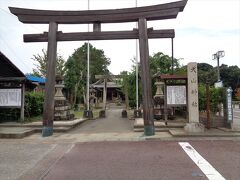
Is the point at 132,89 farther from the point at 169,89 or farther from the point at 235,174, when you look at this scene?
the point at 235,174

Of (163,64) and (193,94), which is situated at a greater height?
(163,64)

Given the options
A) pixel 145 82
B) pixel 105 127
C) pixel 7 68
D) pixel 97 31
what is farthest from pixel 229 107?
pixel 7 68

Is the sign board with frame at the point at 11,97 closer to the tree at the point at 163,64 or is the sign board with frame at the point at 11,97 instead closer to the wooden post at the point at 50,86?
the wooden post at the point at 50,86

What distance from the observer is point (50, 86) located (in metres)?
12.7

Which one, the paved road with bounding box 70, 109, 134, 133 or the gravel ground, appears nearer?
the gravel ground

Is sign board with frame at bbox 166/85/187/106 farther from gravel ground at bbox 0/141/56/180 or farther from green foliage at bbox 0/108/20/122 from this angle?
green foliage at bbox 0/108/20/122

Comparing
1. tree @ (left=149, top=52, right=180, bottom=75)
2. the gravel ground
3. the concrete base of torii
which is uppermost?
tree @ (left=149, top=52, right=180, bottom=75)

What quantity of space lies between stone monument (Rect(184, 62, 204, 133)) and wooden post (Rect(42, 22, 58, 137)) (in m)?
5.27

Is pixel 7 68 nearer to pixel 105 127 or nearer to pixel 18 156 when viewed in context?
pixel 105 127

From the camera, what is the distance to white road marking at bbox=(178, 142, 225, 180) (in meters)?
6.34

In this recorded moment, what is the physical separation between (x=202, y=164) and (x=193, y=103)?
15.8 feet

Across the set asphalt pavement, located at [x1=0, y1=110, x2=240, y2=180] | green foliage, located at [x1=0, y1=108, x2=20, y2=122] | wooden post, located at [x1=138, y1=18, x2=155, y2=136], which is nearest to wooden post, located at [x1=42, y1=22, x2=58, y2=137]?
asphalt pavement, located at [x1=0, y1=110, x2=240, y2=180]

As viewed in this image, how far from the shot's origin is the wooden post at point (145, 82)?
12.0 meters

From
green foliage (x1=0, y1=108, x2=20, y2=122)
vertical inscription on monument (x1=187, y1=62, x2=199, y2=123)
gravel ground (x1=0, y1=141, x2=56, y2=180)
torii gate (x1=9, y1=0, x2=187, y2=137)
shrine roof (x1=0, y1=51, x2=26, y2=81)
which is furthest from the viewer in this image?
shrine roof (x1=0, y1=51, x2=26, y2=81)
